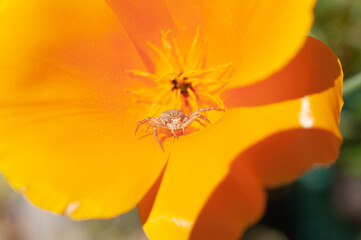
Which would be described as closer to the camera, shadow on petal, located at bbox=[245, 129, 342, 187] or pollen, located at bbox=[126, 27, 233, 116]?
shadow on petal, located at bbox=[245, 129, 342, 187]

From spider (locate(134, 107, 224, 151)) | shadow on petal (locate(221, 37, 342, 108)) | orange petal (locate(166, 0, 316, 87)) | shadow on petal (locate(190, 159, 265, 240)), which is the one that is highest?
orange petal (locate(166, 0, 316, 87))

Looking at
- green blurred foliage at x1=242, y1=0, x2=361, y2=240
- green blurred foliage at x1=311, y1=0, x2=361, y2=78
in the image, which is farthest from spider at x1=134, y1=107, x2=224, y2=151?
green blurred foliage at x1=311, y1=0, x2=361, y2=78

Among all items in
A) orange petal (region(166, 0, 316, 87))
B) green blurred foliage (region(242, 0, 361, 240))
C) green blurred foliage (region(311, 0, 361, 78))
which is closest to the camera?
orange petal (region(166, 0, 316, 87))

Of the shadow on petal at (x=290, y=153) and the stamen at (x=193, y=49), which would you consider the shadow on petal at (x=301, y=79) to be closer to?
the shadow on petal at (x=290, y=153)

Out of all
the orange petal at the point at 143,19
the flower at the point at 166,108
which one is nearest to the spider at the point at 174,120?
the flower at the point at 166,108

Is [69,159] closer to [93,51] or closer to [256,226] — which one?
[93,51]

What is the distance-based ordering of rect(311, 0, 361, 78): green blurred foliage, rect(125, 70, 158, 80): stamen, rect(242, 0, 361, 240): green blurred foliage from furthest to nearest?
rect(311, 0, 361, 78): green blurred foliage
rect(242, 0, 361, 240): green blurred foliage
rect(125, 70, 158, 80): stamen

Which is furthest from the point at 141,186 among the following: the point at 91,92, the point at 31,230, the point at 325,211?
the point at 31,230

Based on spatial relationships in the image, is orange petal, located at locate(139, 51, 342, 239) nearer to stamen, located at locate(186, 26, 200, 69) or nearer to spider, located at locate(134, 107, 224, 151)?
spider, located at locate(134, 107, 224, 151)
